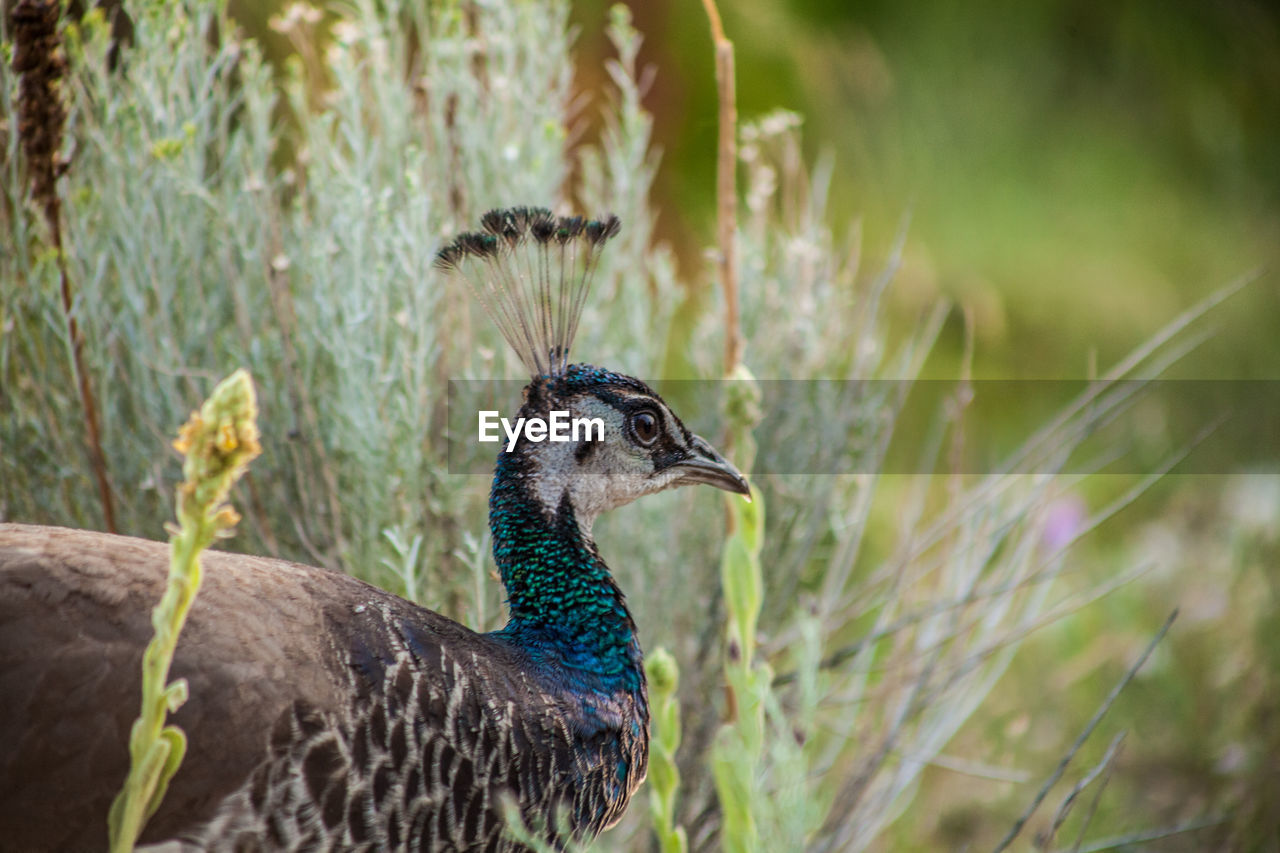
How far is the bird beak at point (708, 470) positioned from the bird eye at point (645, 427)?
47mm

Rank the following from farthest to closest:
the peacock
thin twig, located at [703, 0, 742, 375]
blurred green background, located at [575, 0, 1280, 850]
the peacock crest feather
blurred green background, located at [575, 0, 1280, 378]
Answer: blurred green background, located at [575, 0, 1280, 378], blurred green background, located at [575, 0, 1280, 850], thin twig, located at [703, 0, 742, 375], the peacock crest feather, the peacock

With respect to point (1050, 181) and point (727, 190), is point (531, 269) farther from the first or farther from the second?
point (1050, 181)

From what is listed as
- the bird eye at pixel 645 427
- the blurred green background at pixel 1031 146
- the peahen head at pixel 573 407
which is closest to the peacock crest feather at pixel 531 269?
the peahen head at pixel 573 407

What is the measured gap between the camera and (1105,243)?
378 cm

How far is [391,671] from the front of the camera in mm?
1223

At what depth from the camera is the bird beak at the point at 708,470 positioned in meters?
1.48

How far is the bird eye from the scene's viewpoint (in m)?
1.48

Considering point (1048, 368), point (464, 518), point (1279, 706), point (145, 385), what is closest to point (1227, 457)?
point (1048, 368)

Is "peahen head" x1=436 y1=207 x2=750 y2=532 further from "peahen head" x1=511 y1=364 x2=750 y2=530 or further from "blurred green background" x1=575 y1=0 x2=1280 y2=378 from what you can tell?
"blurred green background" x1=575 y1=0 x2=1280 y2=378

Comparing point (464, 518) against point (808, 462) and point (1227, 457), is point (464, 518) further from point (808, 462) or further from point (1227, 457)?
point (1227, 457)

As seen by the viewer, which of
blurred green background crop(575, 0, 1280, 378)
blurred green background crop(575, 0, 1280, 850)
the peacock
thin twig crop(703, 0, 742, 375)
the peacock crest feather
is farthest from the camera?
blurred green background crop(575, 0, 1280, 378)

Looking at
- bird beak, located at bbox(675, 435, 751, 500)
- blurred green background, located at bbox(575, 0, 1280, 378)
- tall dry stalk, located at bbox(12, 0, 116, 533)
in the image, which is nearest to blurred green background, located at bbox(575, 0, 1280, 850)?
blurred green background, located at bbox(575, 0, 1280, 378)

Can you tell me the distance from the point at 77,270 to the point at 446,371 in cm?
54

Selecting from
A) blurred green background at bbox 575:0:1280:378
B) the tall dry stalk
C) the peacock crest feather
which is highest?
blurred green background at bbox 575:0:1280:378
